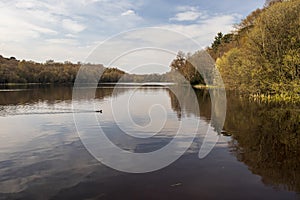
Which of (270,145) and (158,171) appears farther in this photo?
(270,145)

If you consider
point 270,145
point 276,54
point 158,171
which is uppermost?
point 276,54

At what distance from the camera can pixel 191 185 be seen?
26.7 ft


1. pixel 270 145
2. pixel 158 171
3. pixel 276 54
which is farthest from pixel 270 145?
pixel 276 54

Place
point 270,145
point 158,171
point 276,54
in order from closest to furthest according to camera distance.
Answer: point 158,171, point 270,145, point 276,54

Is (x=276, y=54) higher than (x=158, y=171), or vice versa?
(x=276, y=54)

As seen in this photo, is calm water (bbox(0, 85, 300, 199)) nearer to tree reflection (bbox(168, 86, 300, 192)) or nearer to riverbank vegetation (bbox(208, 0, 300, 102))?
tree reflection (bbox(168, 86, 300, 192))

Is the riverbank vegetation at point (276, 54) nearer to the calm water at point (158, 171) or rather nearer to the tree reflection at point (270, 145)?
the tree reflection at point (270, 145)

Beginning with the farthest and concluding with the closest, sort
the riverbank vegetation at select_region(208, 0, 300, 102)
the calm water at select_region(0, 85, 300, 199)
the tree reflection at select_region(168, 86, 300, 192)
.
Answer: the riverbank vegetation at select_region(208, 0, 300, 102), the tree reflection at select_region(168, 86, 300, 192), the calm water at select_region(0, 85, 300, 199)

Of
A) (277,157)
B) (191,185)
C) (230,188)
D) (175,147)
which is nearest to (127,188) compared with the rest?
(191,185)

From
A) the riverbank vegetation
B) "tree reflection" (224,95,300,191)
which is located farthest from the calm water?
the riverbank vegetation

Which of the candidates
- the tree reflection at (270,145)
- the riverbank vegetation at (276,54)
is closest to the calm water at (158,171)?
the tree reflection at (270,145)

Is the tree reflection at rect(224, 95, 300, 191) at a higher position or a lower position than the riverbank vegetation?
lower

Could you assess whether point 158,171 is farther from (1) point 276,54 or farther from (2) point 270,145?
(1) point 276,54

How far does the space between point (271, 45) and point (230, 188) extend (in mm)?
28935
